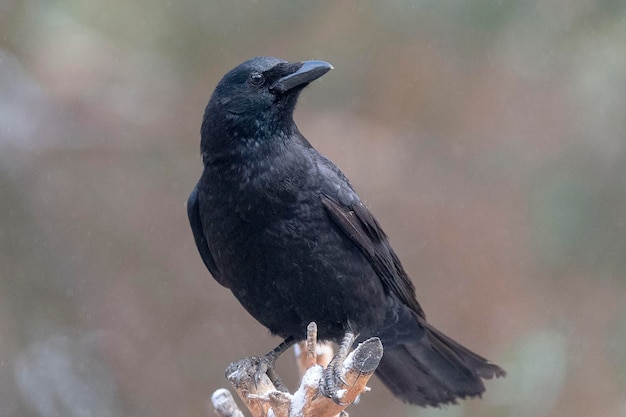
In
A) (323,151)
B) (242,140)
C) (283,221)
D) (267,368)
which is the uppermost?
(323,151)

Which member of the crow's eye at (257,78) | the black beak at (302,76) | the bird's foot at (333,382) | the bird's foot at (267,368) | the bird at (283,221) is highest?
the crow's eye at (257,78)

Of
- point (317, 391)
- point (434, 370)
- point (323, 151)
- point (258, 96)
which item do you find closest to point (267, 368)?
point (317, 391)

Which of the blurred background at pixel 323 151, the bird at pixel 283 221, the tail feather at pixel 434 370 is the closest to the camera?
the bird at pixel 283 221

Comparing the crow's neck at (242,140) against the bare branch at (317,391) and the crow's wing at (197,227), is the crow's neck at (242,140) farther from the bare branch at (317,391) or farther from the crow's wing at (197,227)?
the bare branch at (317,391)

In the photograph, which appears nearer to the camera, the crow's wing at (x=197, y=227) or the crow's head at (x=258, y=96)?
the crow's head at (x=258, y=96)

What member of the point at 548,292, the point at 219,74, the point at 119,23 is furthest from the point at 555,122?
the point at 119,23

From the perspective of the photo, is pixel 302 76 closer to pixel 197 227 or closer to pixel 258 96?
pixel 258 96

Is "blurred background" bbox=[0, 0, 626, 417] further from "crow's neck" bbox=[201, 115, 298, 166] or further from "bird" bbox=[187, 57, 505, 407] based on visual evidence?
"crow's neck" bbox=[201, 115, 298, 166]

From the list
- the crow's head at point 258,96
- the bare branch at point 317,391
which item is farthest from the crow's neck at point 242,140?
A: the bare branch at point 317,391
